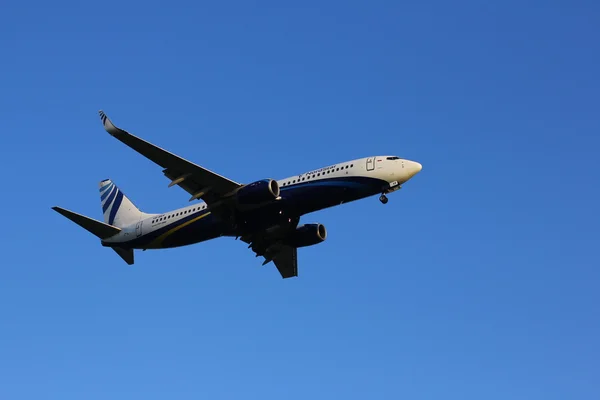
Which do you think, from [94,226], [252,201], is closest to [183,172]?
[252,201]

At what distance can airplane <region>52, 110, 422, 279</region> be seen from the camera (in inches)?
2207

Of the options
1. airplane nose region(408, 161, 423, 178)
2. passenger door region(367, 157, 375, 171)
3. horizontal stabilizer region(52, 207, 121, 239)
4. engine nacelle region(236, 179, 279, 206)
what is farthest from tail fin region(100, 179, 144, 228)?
airplane nose region(408, 161, 423, 178)

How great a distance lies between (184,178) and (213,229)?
5425 millimetres

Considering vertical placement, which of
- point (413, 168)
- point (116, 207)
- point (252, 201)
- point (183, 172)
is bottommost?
point (252, 201)

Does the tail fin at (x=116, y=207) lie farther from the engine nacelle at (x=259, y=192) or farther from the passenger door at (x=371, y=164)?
the passenger door at (x=371, y=164)

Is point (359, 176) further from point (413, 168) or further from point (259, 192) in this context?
point (259, 192)

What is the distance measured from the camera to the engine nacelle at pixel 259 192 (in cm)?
5578

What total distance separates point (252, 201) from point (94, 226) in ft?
46.7

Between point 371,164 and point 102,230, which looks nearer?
point 371,164

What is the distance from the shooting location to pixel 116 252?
6488 centimetres

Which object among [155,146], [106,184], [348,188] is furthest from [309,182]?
[106,184]

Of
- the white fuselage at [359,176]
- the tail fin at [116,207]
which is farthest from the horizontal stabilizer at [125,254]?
the white fuselage at [359,176]

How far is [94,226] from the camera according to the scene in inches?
2510

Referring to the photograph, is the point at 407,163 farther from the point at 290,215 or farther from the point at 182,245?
the point at 182,245
